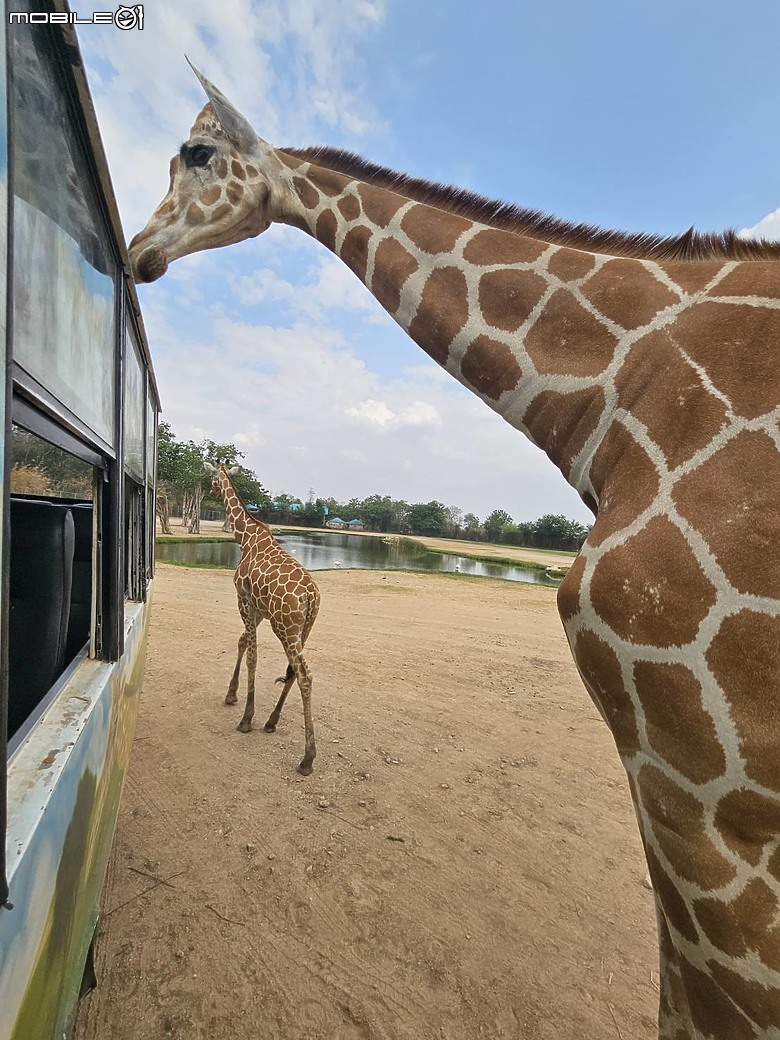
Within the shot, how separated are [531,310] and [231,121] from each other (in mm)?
1692

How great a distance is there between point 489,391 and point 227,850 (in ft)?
8.68

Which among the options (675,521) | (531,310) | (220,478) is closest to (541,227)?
(531,310)

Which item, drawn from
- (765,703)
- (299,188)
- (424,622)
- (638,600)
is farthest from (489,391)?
→ (424,622)

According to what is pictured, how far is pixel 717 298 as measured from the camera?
1.36 meters

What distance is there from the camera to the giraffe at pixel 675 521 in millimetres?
1098

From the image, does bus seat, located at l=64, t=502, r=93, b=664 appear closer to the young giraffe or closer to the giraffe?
the young giraffe

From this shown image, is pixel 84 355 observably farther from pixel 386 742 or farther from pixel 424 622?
Answer: pixel 424 622

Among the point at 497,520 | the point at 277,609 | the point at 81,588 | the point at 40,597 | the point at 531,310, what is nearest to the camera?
the point at 531,310

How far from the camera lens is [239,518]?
4.99m

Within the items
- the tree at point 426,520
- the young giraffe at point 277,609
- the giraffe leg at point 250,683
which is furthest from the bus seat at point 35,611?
the tree at point 426,520

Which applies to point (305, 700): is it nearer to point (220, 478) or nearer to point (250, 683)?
point (250, 683)

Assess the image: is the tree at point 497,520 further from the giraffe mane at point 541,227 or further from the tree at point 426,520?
the giraffe mane at point 541,227

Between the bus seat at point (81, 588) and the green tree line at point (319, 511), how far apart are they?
9876mm

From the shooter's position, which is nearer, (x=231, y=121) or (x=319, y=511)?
(x=231, y=121)
